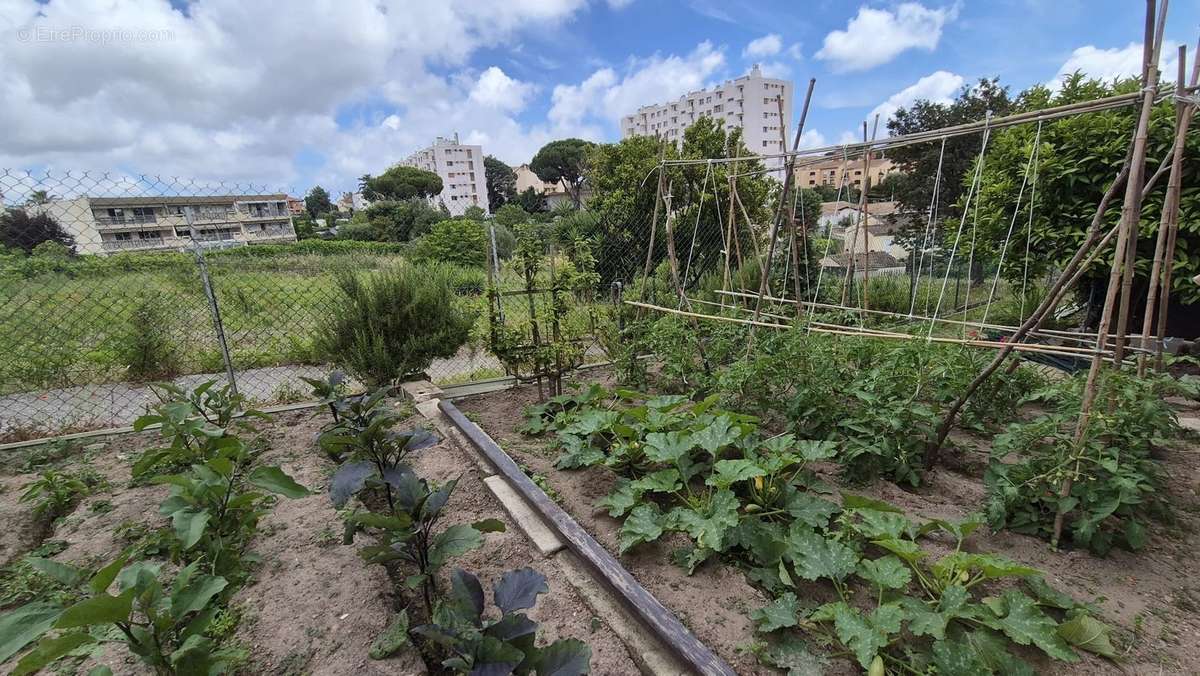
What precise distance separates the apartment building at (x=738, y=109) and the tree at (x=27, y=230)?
1687 inches

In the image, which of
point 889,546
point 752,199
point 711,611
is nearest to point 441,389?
point 711,611

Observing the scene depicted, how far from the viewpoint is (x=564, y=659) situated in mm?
1106

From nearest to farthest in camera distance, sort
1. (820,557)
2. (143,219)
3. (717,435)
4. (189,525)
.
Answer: (189,525) → (820,557) → (717,435) → (143,219)

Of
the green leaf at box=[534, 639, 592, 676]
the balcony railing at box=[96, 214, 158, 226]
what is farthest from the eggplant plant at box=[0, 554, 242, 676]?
the balcony railing at box=[96, 214, 158, 226]

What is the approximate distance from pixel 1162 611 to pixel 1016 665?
82cm

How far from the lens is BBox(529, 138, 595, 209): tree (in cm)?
4700

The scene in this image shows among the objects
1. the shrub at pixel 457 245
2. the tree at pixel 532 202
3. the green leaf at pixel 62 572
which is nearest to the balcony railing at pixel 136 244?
the green leaf at pixel 62 572

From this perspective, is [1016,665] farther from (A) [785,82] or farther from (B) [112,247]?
(A) [785,82]

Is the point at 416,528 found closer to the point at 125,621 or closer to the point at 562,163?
the point at 125,621

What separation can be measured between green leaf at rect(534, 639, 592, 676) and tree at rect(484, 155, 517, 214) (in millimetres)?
58067

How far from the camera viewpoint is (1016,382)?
8.61 feet

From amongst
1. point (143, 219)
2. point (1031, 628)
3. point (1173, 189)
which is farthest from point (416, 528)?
point (143, 219)

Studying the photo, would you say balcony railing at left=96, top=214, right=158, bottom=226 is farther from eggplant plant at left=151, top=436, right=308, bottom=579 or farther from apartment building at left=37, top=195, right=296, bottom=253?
eggplant plant at left=151, top=436, right=308, bottom=579

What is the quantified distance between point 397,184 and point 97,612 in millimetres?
47438
